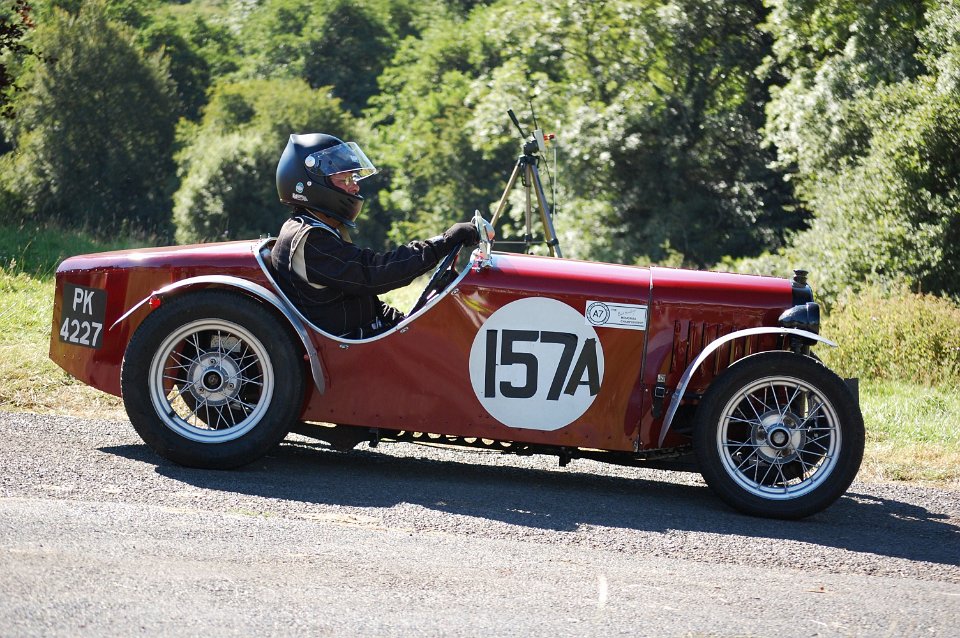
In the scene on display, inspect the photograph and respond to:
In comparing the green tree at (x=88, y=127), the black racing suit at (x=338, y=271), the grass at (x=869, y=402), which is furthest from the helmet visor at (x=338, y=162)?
the green tree at (x=88, y=127)

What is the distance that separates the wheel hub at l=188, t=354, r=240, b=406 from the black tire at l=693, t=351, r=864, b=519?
2.44 meters

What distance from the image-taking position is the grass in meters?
7.05

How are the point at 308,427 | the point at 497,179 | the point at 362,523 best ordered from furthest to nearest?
1. the point at 497,179
2. the point at 308,427
3. the point at 362,523

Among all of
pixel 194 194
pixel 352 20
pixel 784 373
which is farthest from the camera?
pixel 352 20

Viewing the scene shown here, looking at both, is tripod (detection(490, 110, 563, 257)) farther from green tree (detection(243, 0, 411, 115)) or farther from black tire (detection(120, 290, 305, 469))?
green tree (detection(243, 0, 411, 115))

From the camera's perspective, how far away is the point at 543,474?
634 centimetres

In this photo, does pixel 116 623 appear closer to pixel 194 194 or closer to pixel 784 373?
pixel 784 373

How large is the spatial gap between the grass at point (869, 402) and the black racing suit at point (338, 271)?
2.11 m

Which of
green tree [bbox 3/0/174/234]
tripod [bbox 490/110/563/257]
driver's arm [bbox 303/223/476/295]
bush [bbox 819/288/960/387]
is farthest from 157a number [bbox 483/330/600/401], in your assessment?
green tree [bbox 3/0/174/234]

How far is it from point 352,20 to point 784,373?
6646cm

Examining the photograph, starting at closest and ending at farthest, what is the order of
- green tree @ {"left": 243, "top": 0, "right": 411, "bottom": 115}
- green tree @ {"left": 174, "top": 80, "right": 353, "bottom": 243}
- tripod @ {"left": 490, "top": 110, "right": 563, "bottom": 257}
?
tripod @ {"left": 490, "top": 110, "right": 563, "bottom": 257}, green tree @ {"left": 174, "top": 80, "right": 353, "bottom": 243}, green tree @ {"left": 243, "top": 0, "right": 411, "bottom": 115}

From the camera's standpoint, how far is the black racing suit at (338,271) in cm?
589

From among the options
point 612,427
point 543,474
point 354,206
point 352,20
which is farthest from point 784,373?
point 352,20

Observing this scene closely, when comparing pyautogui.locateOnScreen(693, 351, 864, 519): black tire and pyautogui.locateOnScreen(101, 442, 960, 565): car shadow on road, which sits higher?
pyautogui.locateOnScreen(693, 351, 864, 519): black tire
